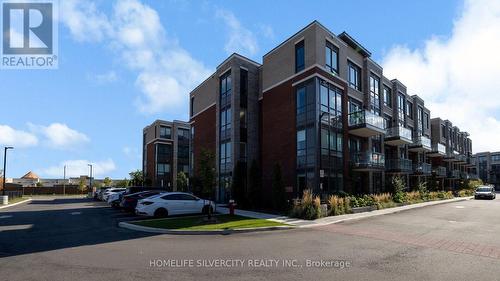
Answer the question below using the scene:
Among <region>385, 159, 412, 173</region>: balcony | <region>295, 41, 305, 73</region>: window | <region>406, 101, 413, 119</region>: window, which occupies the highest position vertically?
<region>295, 41, 305, 73</region>: window

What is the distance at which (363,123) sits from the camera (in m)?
26.3

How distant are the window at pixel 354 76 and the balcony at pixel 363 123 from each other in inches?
135

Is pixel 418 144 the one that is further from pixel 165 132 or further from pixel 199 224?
pixel 165 132

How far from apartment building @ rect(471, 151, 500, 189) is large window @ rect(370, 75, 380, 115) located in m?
82.4

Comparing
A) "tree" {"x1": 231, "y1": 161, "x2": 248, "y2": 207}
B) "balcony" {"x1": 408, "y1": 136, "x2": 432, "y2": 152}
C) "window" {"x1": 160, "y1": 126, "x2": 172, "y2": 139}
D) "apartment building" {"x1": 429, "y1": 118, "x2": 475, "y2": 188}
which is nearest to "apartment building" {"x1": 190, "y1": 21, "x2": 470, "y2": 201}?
"tree" {"x1": 231, "y1": 161, "x2": 248, "y2": 207}

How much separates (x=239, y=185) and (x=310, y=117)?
7850 millimetres

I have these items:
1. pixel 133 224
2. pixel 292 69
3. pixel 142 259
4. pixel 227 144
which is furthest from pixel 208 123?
pixel 142 259

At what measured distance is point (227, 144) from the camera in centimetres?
3152

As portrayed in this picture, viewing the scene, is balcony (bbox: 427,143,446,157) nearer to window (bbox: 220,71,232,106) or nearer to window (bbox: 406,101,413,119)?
window (bbox: 406,101,413,119)

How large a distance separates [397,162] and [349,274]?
27031mm

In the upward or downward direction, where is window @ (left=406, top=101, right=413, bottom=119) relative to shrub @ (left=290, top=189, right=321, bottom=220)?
upward

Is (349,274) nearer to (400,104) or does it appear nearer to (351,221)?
(351,221)

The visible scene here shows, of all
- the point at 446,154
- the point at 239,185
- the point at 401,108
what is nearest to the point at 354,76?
the point at 401,108

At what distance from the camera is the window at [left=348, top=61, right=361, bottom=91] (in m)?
29.6
